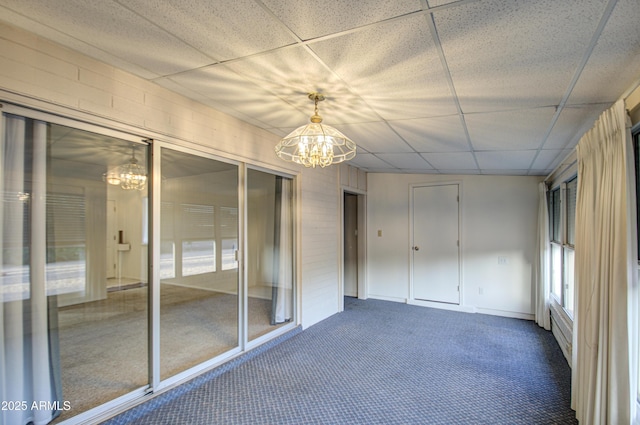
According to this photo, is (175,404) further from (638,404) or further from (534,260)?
(534,260)

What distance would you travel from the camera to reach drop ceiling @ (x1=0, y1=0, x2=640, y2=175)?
140cm

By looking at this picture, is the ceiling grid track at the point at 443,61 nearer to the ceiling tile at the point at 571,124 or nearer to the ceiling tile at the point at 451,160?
the ceiling tile at the point at 571,124

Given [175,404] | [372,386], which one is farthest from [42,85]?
[372,386]

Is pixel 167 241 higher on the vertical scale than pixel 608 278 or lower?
higher

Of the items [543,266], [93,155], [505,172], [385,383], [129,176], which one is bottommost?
[385,383]

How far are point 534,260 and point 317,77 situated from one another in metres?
4.69

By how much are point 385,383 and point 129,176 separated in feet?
9.68

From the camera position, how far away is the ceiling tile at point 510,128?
8.07 ft

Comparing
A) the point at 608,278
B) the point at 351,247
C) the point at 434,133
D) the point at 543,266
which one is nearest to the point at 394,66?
the point at 434,133

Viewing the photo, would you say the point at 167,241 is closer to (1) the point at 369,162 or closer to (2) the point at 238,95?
(2) the point at 238,95

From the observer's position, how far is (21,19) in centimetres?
168

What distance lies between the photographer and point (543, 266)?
14.9ft

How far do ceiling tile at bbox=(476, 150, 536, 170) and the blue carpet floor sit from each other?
7.52 feet

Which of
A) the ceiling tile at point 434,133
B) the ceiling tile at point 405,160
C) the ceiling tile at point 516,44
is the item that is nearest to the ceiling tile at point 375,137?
the ceiling tile at point 434,133
